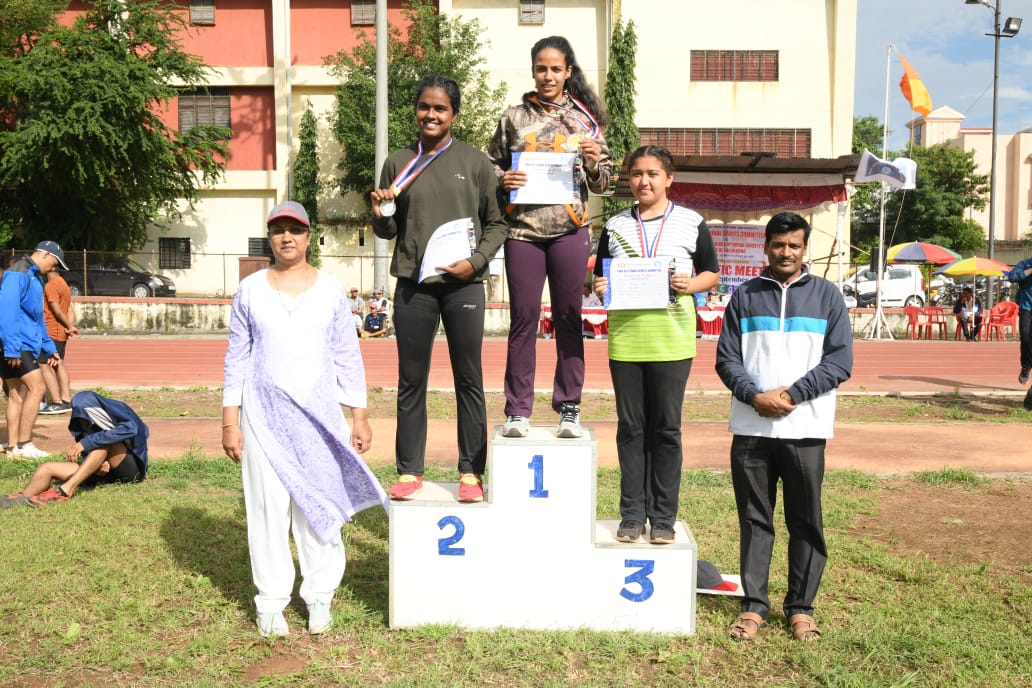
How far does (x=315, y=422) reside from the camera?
4.26m

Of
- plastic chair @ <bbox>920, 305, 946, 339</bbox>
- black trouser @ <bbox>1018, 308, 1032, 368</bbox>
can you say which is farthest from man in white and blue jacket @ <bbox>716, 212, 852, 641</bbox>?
plastic chair @ <bbox>920, 305, 946, 339</bbox>

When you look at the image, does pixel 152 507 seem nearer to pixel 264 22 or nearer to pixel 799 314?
pixel 799 314

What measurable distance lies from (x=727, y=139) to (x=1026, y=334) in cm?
2240

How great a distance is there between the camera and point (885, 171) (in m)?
19.2

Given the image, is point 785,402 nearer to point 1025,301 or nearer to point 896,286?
point 1025,301

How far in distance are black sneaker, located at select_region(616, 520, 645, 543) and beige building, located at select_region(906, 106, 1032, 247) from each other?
59.3m

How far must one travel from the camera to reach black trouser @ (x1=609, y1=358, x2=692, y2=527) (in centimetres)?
445

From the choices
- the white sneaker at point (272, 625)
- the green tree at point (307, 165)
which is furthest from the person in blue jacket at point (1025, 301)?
the green tree at point (307, 165)

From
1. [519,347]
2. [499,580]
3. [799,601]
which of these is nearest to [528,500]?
[499,580]

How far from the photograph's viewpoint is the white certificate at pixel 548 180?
464cm

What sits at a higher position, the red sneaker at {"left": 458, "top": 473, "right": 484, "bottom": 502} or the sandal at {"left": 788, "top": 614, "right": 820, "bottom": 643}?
the red sneaker at {"left": 458, "top": 473, "right": 484, "bottom": 502}

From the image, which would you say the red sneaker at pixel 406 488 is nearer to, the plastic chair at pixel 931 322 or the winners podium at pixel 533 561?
the winners podium at pixel 533 561

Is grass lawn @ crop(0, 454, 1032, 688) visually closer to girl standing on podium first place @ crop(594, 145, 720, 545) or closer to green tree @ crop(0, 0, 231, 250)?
girl standing on podium first place @ crop(594, 145, 720, 545)

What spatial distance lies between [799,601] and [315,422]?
Result: 243cm
